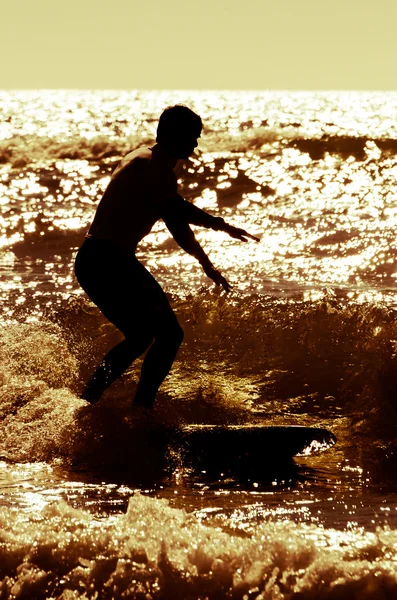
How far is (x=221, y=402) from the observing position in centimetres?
823

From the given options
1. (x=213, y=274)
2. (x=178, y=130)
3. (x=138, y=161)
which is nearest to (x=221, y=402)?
(x=213, y=274)

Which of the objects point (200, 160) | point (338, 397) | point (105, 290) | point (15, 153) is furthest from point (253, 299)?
point (15, 153)

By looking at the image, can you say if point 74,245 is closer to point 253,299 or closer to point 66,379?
point 253,299

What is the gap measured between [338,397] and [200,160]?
51.7 ft

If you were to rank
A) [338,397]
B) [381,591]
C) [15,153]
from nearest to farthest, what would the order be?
[381,591], [338,397], [15,153]

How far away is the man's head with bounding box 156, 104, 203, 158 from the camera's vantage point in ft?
19.2

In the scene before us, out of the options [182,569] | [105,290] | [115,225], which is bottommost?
[182,569]

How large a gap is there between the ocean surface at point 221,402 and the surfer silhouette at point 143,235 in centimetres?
74

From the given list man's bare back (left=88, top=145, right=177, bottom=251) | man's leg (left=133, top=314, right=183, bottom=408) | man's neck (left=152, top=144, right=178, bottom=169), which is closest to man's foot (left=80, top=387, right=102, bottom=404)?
man's leg (left=133, top=314, right=183, bottom=408)

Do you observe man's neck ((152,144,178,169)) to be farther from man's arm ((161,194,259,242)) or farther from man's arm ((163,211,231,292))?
man's arm ((163,211,231,292))

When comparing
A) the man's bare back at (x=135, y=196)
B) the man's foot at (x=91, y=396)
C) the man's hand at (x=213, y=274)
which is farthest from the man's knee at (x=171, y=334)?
the man's foot at (x=91, y=396)

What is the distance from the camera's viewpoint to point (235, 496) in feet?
17.9

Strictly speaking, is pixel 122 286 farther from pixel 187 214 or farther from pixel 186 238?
pixel 187 214

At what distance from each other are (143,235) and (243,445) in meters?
1.46
